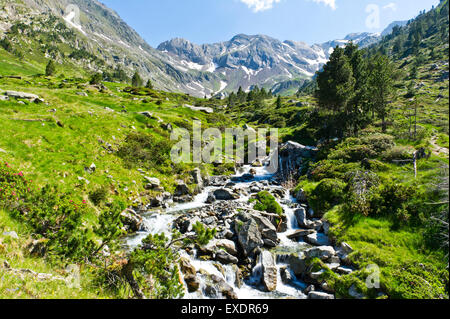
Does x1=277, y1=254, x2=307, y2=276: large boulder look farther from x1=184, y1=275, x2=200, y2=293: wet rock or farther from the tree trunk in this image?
the tree trunk

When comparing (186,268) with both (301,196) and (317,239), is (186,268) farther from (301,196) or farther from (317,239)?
(301,196)

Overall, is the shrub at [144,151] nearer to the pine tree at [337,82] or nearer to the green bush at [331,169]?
the green bush at [331,169]

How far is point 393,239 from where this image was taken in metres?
15.8

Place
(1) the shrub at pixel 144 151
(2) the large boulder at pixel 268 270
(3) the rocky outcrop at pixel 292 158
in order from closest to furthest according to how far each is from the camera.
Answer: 1. (2) the large boulder at pixel 268 270
2. (1) the shrub at pixel 144 151
3. (3) the rocky outcrop at pixel 292 158

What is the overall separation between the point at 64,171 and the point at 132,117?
26415mm

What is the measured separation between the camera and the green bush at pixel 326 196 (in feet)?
75.8

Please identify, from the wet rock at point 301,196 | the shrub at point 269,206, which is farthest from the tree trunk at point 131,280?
the wet rock at point 301,196

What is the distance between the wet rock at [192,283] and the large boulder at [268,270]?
4.61m

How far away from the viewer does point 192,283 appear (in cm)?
1238

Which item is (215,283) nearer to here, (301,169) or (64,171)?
(64,171)

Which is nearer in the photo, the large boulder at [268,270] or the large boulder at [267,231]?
the large boulder at [268,270]

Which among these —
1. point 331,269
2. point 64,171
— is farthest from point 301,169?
point 64,171
